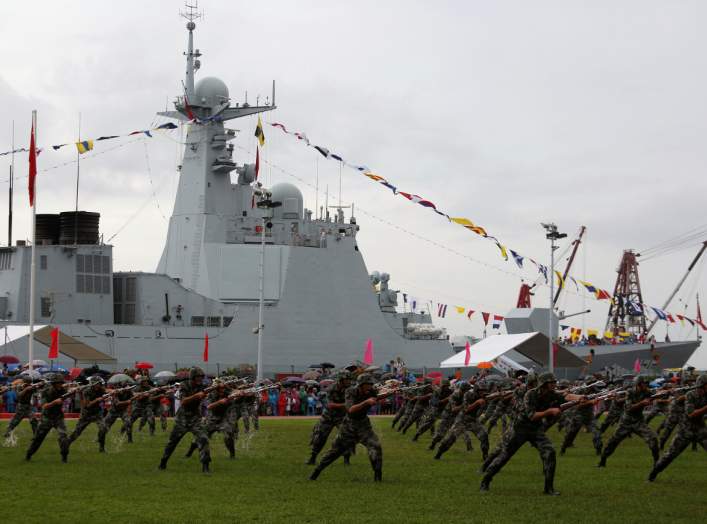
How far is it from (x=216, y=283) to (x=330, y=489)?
36.8 metres

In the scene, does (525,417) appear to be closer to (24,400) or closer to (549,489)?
(549,489)

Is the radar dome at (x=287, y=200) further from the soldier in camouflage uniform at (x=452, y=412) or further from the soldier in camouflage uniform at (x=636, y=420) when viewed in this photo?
the soldier in camouflage uniform at (x=636, y=420)

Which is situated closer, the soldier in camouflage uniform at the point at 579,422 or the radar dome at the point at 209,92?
the soldier in camouflage uniform at the point at 579,422

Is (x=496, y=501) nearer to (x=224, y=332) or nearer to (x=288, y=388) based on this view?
(x=288, y=388)

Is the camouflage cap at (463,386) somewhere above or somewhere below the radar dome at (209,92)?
below

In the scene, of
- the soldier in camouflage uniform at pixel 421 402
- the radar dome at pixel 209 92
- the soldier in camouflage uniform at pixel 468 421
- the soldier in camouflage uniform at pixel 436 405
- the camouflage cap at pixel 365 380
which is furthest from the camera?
the radar dome at pixel 209 92

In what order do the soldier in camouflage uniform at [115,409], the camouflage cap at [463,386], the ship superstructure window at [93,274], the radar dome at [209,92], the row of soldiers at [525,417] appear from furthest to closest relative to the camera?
the radar dome at [209,92]
the ship superstructure window at [93,274]
the camouflage cap at [463,386]
the soldier in camouflage uniform at [115,409]
the row of soldiers at [525,417]

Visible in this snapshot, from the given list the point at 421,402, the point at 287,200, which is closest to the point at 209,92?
the point at 287,200

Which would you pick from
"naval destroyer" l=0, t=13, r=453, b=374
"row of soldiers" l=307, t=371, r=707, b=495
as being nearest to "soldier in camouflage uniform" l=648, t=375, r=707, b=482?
"row of soldiers" l=307, t=371, r=707, b=495

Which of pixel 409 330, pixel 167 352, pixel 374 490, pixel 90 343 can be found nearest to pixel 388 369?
pixel 409 330

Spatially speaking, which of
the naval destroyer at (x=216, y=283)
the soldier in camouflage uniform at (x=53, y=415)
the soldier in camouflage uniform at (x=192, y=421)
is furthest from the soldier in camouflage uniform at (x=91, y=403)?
the naval destroyer at (x=216, y=283)

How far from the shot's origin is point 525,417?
14.9 meters

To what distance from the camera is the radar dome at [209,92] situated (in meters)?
52.8

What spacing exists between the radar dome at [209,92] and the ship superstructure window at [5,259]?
12.4 meters
